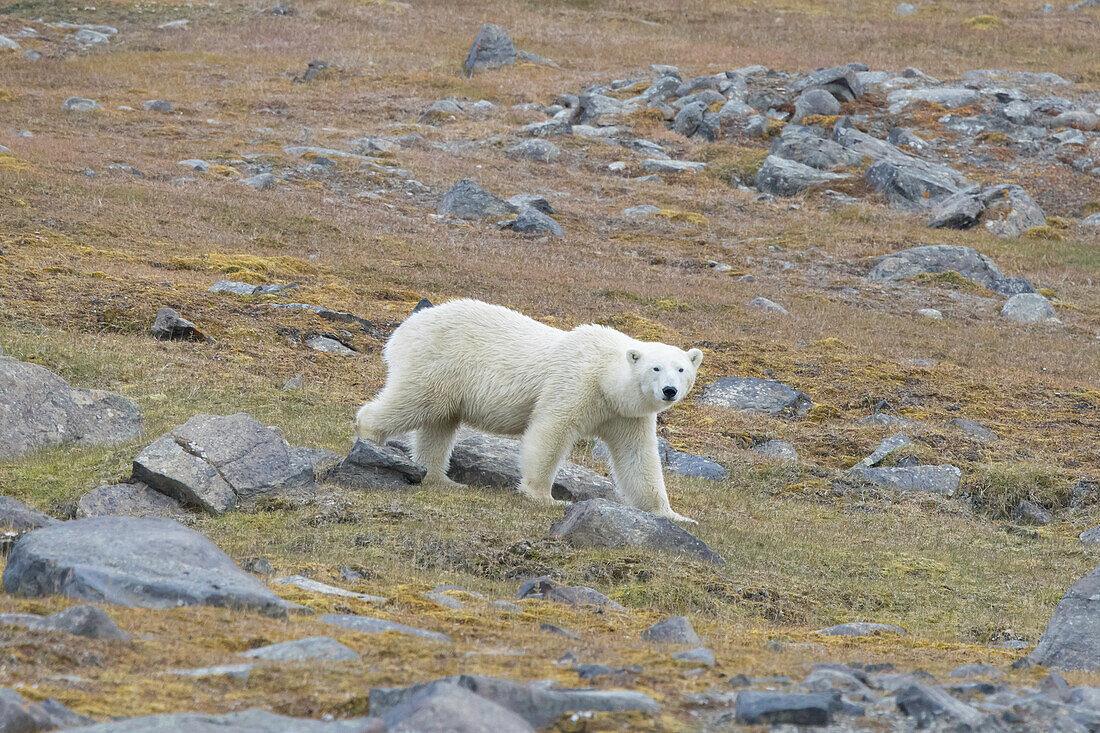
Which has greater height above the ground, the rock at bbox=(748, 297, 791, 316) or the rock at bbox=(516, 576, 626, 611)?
the rock at bbox=(516, 576, 626, 611)

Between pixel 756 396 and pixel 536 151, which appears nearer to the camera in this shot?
pixel 756 396

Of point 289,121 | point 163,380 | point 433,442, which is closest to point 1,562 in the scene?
point 433,442

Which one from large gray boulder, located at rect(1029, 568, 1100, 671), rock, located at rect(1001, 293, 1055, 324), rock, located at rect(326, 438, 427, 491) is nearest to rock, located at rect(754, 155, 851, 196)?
rock, located at rect(1001, 293, 1055, 324)

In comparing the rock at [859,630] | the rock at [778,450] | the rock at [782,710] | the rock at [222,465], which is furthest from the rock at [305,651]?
the rock at [778,450]

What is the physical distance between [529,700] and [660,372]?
6.55m

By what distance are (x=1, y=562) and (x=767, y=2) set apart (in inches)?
2745

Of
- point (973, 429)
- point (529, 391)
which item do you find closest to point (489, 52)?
point (973, 429)

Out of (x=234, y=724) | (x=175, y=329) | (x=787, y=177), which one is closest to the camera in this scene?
(x=234, y=724)

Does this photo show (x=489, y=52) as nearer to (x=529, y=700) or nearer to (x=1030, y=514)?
(x=1030, y=514)

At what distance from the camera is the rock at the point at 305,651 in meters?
5.07

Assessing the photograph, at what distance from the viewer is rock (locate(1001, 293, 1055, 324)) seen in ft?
94.5

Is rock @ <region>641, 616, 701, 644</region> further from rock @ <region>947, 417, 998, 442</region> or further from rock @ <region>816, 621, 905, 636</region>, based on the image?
rock @ <region>947, 417, 998, 442</region>

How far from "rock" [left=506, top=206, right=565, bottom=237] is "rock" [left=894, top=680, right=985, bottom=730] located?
28580mm

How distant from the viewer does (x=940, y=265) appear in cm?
3247
